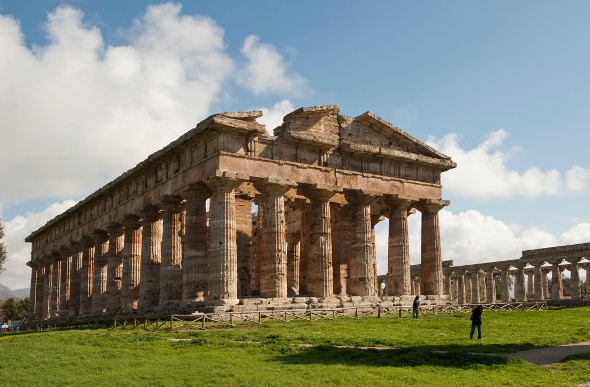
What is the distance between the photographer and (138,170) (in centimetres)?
3781

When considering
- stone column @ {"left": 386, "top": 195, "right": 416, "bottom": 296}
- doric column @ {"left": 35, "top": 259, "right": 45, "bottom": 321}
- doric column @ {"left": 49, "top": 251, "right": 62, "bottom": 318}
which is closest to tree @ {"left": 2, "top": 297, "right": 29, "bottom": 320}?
doric column @ {"left": 35, "top": 259, "right": 45, "bottom": 321}

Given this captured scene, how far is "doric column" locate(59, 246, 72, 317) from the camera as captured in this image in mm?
51281

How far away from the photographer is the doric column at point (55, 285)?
5404cm

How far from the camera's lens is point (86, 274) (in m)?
47.8

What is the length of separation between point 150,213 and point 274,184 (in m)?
9.83

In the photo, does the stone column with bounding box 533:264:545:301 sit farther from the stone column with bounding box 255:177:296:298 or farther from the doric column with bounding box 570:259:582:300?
the stone column with bounding box 255:177:296:298

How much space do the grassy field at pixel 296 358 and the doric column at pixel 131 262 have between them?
14.3 metres

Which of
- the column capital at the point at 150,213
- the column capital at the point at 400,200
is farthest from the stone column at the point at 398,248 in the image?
the column capital at the point at 150,213

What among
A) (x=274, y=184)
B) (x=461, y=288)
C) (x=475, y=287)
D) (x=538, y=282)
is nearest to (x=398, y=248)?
(x=274, y=184)

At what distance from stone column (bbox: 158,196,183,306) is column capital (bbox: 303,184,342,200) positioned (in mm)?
7676

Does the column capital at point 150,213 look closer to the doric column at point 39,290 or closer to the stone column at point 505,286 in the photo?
the doric column at point 39,290

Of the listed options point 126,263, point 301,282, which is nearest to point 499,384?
point 301,282

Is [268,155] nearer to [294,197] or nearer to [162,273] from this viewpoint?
[294,197]

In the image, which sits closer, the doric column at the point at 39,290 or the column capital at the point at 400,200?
the column capital at the point at 400,200
